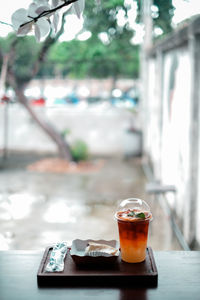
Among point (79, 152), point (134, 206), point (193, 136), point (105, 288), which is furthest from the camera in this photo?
point (79, 152)

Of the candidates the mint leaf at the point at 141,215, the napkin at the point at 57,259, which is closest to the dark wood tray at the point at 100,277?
the napkin at the point at 57,259

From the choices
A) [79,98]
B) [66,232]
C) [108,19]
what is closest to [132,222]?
[66,232]

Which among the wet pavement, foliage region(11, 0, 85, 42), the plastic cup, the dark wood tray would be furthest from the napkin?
the wet pavement

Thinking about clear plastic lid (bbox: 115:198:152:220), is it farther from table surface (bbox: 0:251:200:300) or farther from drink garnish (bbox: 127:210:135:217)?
table surface (bbox: 0:251:200:300)

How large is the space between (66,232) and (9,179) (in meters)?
3.22

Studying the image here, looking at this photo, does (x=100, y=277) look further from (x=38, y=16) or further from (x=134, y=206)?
(x=38, y=16)

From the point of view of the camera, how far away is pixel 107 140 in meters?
10.7

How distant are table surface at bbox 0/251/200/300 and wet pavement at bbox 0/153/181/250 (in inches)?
112

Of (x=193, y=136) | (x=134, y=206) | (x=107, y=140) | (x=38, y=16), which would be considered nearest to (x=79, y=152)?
(x=107, y=140)

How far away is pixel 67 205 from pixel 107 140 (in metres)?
4.69

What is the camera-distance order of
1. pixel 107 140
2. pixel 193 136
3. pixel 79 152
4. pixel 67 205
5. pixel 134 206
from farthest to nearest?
pixel 107 140 < pixel 79 152 < pixel 67 205 < pixel 193 136 < pixel 134 206

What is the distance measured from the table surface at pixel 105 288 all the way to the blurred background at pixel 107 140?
3.06 feet

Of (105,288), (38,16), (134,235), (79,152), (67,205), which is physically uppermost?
(38,16)

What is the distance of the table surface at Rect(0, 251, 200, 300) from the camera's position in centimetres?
140
